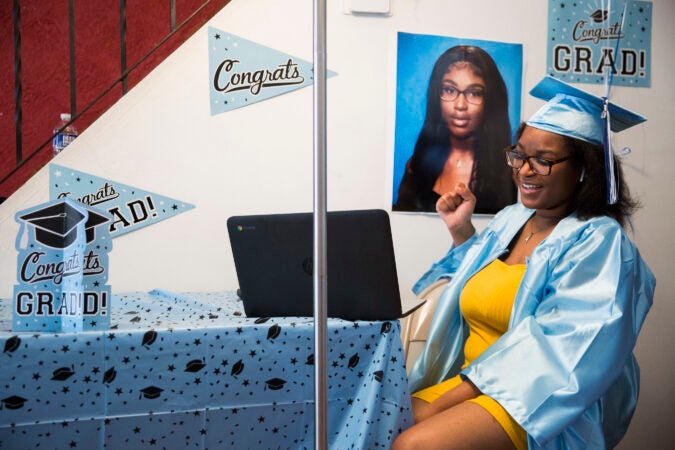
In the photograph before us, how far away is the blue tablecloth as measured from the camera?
1010 mm

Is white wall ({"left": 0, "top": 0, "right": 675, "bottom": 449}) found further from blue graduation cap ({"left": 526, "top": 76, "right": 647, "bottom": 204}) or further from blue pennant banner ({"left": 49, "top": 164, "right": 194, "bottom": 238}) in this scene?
blue graduation cap ({"left": 526, "top": 76, "right": 647, "bottom": 204})

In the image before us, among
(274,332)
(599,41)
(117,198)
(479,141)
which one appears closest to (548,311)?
(274,332)

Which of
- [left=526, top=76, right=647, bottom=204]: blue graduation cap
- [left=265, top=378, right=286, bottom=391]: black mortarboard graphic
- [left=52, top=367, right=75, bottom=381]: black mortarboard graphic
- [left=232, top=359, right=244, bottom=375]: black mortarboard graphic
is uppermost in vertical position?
[left=526, top=76, right=647, bottom=204]: blue graduation cap

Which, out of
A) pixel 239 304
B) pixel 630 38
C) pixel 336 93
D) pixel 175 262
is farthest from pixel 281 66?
pixel 630 38

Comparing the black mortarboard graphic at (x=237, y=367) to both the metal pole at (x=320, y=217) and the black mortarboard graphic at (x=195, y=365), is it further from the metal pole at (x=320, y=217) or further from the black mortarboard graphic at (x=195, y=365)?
the metal pole at (x=320, y=217)

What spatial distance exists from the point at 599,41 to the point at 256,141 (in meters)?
1.49

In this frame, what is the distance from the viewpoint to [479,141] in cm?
258

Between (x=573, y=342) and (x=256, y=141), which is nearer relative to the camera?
(x=573, y=342)

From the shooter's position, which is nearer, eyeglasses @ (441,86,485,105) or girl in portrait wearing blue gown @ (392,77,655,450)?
girl in portrait wearing blue gown @ (392,77,655,450)

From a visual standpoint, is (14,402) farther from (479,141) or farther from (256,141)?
(479,141)

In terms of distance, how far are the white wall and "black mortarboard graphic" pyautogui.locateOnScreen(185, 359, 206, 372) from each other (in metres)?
1.29

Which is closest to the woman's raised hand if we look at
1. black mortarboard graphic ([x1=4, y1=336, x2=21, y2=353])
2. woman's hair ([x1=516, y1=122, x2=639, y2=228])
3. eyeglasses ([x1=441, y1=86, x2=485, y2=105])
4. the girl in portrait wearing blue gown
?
the girl in portrait wearing blue gown

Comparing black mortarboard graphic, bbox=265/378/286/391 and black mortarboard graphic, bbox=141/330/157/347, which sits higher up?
black mortarboard graphic, bbox=141/330/157/347

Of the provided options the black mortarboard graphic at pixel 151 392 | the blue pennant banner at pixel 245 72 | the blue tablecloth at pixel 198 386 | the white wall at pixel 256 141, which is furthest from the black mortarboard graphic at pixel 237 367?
the blue pennant banner at pixel 245 72
